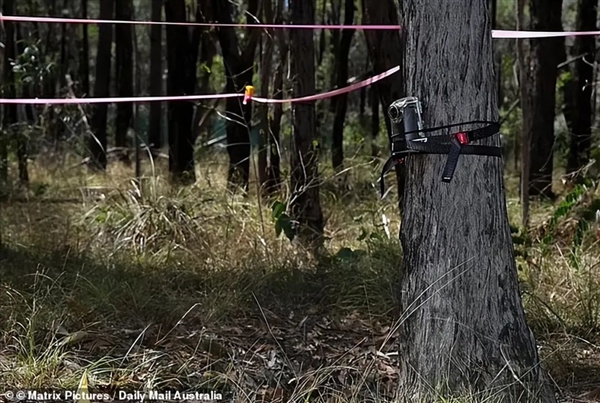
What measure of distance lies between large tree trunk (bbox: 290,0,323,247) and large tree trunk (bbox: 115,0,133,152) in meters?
5.56

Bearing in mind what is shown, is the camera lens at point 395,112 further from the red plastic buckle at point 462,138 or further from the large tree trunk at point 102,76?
the large tree trunk at point 102,76

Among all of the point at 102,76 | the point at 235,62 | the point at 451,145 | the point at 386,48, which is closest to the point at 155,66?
the point at 102,76

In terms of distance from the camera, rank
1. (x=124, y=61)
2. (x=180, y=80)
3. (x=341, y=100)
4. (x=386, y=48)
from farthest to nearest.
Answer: (x=124, y=61), (x=341, y=100), (x=180, y=80), (x=386, y=48)

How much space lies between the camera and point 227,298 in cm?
459

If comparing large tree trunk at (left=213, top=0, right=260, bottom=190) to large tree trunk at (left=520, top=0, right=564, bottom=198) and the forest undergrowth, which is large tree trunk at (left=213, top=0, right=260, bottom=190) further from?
large tree trunk at (left=520, top=0, right=564, bottom=198)

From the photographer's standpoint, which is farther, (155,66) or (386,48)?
(155,66)

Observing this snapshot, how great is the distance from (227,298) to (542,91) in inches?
204

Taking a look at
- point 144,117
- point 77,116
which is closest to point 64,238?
point 77,116

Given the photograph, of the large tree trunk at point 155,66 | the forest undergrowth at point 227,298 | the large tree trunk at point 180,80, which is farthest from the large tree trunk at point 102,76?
the forest undergrowth at point 227,298

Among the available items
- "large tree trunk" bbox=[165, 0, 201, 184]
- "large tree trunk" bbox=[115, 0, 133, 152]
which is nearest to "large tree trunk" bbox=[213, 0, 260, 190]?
"large tree trunk" bbox=[165, 0, 201, 184]

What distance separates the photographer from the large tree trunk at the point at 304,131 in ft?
20.6

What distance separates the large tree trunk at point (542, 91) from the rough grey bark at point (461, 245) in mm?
5121

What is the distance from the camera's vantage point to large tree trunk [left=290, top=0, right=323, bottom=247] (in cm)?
629

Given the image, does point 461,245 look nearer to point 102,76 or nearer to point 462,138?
point 462,138
